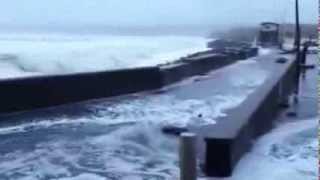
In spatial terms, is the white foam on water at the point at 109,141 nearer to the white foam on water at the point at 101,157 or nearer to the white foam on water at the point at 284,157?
the white foam on water at the point at 101,157

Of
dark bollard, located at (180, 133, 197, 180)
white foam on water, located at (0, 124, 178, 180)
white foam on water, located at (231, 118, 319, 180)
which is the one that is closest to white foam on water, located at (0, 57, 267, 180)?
white foam on water, located at (0, 124, 178, 180)


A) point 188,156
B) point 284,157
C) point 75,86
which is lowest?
point 284,157

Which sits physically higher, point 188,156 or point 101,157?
point 188,156

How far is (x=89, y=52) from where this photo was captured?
2025 inches

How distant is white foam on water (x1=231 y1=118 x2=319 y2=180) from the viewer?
7754 millimetres

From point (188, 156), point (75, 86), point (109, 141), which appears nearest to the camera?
Result: point (188, 156)

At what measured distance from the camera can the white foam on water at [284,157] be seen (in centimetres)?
775

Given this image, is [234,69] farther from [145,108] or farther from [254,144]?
[254,144]

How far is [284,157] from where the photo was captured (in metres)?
8.79

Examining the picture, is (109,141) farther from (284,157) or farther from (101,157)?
(284,157)

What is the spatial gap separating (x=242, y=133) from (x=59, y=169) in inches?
97.9

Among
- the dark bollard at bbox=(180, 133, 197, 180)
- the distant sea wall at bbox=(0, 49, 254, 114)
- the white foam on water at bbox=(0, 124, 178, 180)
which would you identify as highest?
the dark bollard at bbox=(180, 133, 197, 180)

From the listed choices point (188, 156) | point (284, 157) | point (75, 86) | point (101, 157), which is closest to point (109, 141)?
point (101, 157)

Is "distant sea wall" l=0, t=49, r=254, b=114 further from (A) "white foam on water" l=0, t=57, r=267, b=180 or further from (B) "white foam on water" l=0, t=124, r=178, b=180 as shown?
(B) "white foam on water" l=0, t=124, r=178, b=180
